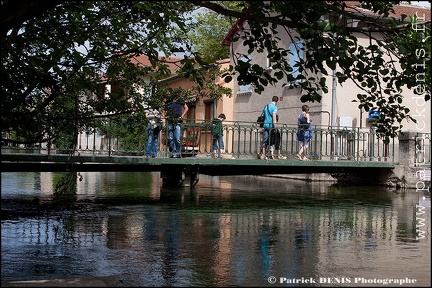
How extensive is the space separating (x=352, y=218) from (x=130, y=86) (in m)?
5.57

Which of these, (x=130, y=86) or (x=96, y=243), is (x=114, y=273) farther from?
(x=130, y=86)

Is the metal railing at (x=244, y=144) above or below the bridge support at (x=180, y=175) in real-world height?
above

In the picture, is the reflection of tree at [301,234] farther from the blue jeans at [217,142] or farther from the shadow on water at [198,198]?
the blue jeans at [217,142]

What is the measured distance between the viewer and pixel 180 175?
2152 centimetres

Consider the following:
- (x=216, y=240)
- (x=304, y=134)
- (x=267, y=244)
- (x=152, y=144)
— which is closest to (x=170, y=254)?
(x=216, y=240)

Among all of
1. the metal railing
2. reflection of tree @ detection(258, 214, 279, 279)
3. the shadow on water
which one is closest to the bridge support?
the shadow on water

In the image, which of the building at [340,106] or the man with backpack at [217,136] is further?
the building at [340,106]

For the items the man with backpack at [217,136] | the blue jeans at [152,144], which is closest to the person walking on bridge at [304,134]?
the man with backpack at [217,136]

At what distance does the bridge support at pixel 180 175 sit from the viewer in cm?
2086

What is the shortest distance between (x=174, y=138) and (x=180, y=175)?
2.93 meters

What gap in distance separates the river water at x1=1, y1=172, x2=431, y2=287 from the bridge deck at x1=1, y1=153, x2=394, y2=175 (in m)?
0.90

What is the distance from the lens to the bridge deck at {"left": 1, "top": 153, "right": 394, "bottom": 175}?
16.7 metres

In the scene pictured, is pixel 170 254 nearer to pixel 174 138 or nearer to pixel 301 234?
pixel 301 234

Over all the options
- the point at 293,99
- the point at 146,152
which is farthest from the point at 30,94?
the point at 293,99
